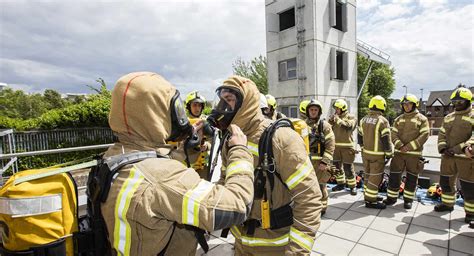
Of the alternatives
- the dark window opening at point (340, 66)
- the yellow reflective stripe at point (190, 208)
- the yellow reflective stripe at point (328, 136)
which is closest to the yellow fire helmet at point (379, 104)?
the yellow reflective stripe at point (328, 136)

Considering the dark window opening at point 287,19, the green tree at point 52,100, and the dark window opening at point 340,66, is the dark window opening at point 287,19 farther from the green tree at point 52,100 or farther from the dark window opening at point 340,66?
the green tree at point 52,100

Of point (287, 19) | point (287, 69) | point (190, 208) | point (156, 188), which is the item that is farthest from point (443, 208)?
point (287, 19)

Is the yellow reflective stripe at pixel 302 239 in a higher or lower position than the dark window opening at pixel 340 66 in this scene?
lower

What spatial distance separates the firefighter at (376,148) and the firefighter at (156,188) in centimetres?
490

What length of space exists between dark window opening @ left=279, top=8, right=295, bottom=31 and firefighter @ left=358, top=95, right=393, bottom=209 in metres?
11.0

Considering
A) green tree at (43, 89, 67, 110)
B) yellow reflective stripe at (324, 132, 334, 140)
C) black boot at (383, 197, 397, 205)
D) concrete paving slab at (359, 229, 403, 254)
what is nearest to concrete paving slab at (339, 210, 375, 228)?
concrete paving slab at (359, 229, 403, 254)

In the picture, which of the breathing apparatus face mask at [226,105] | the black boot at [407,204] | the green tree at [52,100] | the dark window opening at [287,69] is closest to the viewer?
the breathing apparatus face mask at [226,105]

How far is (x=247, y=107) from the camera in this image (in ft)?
6.71

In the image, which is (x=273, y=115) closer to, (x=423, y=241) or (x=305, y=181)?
(x=423, y=241)

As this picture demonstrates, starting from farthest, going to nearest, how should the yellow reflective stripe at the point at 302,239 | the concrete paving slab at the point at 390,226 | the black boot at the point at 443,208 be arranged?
1. the black boot at the point at 443,208
2. the concrete paving slab at the point at 390,226
3. the yellow reflective stripe at the point at 302,239

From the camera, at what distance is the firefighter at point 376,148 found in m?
5.24

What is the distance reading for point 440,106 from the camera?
173ft

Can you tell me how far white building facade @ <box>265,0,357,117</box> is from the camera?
13.2 meters

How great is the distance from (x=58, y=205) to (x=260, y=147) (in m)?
1.30
